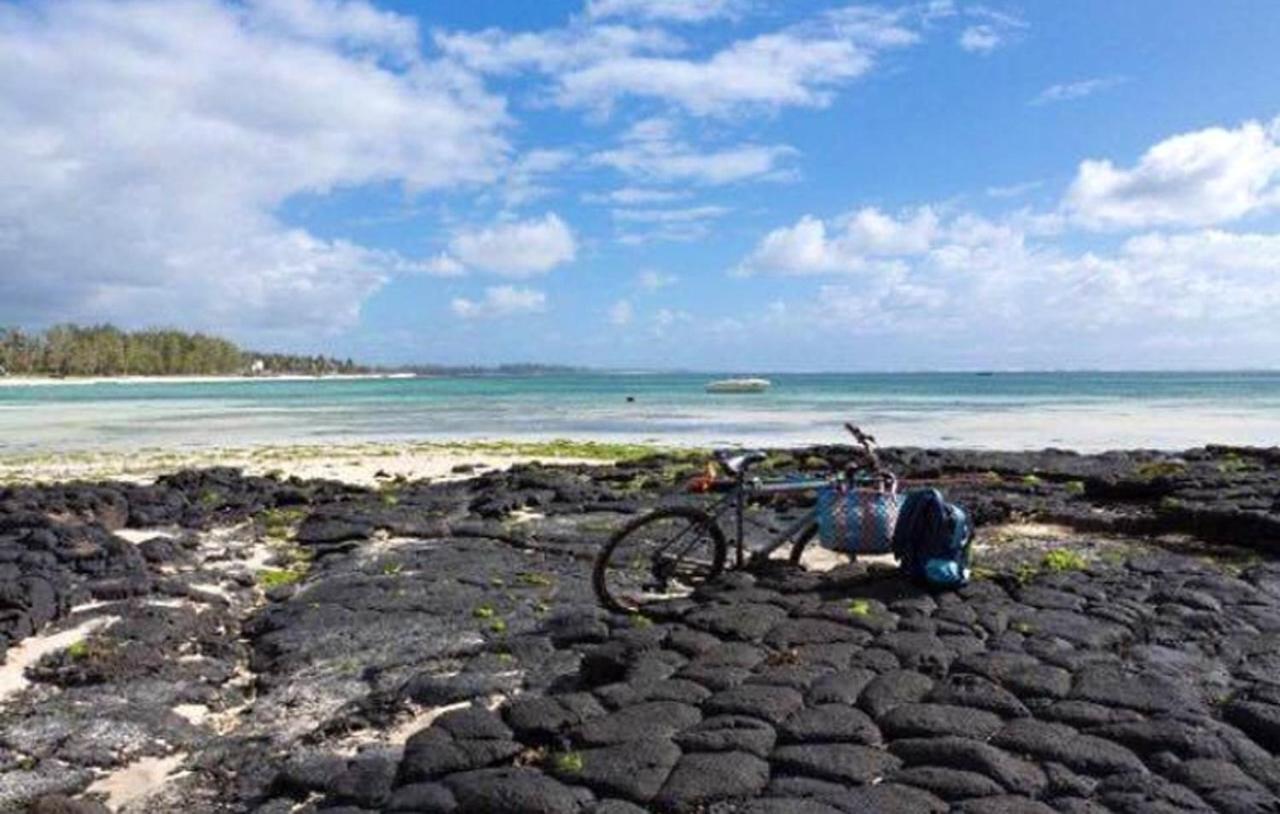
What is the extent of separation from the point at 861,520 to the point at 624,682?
279 centimetres

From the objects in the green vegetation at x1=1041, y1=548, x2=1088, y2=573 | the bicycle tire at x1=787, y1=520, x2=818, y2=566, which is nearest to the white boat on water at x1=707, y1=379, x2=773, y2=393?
the green vegetation at x1=1041, y1=548, x2=1088, y2=573

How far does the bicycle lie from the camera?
862cm

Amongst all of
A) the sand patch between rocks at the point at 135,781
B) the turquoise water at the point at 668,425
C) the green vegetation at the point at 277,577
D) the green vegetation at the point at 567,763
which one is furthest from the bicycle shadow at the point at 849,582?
the turquoise water at the point at 668,425

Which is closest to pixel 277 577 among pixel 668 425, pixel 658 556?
pixel 658 556

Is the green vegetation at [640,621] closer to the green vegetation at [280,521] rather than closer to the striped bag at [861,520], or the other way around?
the striped bag at [861,520]

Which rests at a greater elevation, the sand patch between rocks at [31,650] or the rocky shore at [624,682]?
the rocky shore at [624,682]

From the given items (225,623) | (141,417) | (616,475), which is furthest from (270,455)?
(141,417)

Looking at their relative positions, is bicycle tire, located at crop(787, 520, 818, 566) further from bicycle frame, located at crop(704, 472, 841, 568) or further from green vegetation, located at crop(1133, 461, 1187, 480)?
green vegetation, located at crop(1133, 461, 1187, 480)

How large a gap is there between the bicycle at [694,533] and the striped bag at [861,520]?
3 cm

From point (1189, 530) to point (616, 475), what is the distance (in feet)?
34.4

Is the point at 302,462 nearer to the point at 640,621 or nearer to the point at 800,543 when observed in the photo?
the point at 800,543

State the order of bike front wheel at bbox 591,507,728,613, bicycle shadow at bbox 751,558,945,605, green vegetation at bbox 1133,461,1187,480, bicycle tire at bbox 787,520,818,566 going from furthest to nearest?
green vegetation at bbox 1133,461,1187,480 < bicycle tire at bbox 787,520,818,566 < bike front wheel at bbox 591,507,728,613 < bicycle shadow at bbox 751,558,945,605

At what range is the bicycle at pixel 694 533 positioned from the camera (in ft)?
28.3

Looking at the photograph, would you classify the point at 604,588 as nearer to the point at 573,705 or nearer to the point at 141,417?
the point at 573,705
